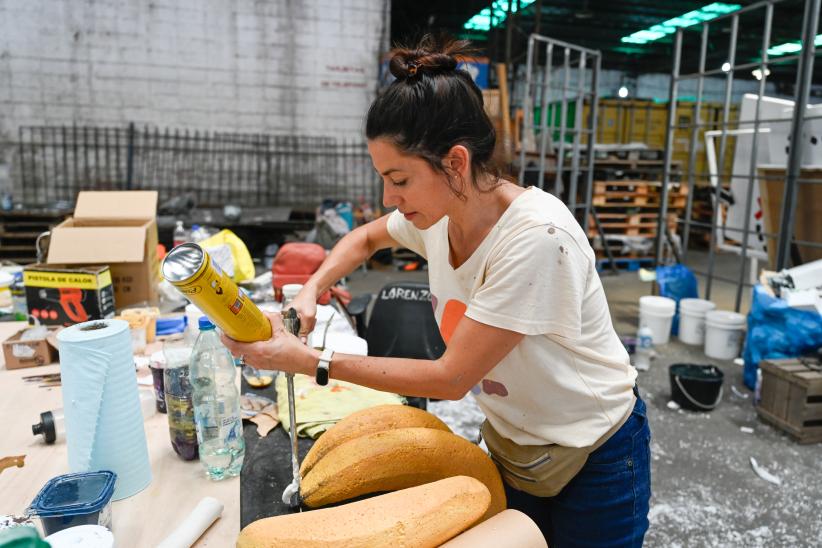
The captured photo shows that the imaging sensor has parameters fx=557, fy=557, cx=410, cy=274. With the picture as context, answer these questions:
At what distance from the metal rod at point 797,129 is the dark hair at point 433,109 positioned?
406cm

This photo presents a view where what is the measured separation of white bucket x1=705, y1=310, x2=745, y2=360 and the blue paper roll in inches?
178

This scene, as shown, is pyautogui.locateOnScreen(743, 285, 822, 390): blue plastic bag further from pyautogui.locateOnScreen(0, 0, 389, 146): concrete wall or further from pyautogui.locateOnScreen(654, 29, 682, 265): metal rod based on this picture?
pyautogui.locateOnScreen(0, 0, 389, 146): concrete wall

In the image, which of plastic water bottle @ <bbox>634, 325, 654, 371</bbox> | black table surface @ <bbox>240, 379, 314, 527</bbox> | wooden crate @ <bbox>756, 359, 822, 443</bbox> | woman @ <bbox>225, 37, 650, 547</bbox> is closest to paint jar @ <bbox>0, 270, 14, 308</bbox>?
black table surface @ <bbox>240, 379, 314, 527</bbox>

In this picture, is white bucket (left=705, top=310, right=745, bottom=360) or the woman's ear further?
white bucket (left=705, top=310, right=745, bottom=360)

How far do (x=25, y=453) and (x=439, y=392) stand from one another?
108 cm

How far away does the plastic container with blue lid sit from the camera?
98cm

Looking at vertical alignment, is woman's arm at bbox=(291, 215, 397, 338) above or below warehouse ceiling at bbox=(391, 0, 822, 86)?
below

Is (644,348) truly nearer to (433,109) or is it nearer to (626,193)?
(626,193)

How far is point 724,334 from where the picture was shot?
451 centimetres

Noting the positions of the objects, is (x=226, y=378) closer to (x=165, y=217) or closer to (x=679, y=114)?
(x=165, y=217)

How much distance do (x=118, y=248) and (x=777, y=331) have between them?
4.02 metres

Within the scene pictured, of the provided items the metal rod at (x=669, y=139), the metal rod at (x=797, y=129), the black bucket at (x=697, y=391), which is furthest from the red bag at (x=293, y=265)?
the metal rod at (x=669, y=139)

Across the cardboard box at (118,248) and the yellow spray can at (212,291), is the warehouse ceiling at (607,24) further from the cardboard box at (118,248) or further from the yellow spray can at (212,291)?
the yellow spray can at (212,291)

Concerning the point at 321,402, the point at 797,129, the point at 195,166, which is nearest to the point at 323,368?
the point at 321,402
